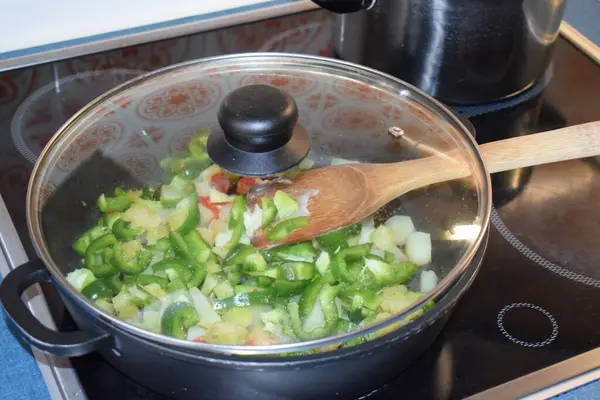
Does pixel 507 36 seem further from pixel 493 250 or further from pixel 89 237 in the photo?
pixel 89 237

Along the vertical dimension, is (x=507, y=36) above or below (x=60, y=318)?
above

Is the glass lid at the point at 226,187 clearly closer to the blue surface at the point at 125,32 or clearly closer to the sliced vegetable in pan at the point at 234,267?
the sliced vegetable in pan at the point at 234,267

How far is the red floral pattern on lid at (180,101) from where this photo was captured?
0.95m

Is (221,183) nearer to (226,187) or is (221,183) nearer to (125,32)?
(226,187)

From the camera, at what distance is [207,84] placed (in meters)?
0.97

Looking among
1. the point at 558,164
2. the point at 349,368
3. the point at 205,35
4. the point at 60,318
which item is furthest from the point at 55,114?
the point at 558,164

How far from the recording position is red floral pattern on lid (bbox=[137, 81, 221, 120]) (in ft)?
3.12

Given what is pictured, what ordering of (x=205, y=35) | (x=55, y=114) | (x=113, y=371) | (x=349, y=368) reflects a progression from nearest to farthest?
1. (x=349, y=368)
2. (x=113, y=371)
3. (x=55, y=114)
4. (x=205, y=35)

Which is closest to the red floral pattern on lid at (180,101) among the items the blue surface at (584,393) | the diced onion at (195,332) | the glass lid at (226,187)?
the glass lid at (226,187)

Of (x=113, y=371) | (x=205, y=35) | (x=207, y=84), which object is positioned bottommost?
(x=113, y=371)

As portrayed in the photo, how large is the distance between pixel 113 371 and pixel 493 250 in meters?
0.56

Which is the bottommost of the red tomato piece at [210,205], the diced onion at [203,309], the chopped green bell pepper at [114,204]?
the diced onion at [203,309]

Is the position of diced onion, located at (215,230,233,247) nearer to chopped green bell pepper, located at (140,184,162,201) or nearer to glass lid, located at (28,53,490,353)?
glass lid, located at (28,53,490,353)

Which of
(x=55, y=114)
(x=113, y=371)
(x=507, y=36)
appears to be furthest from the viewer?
(x=55, y=114)
